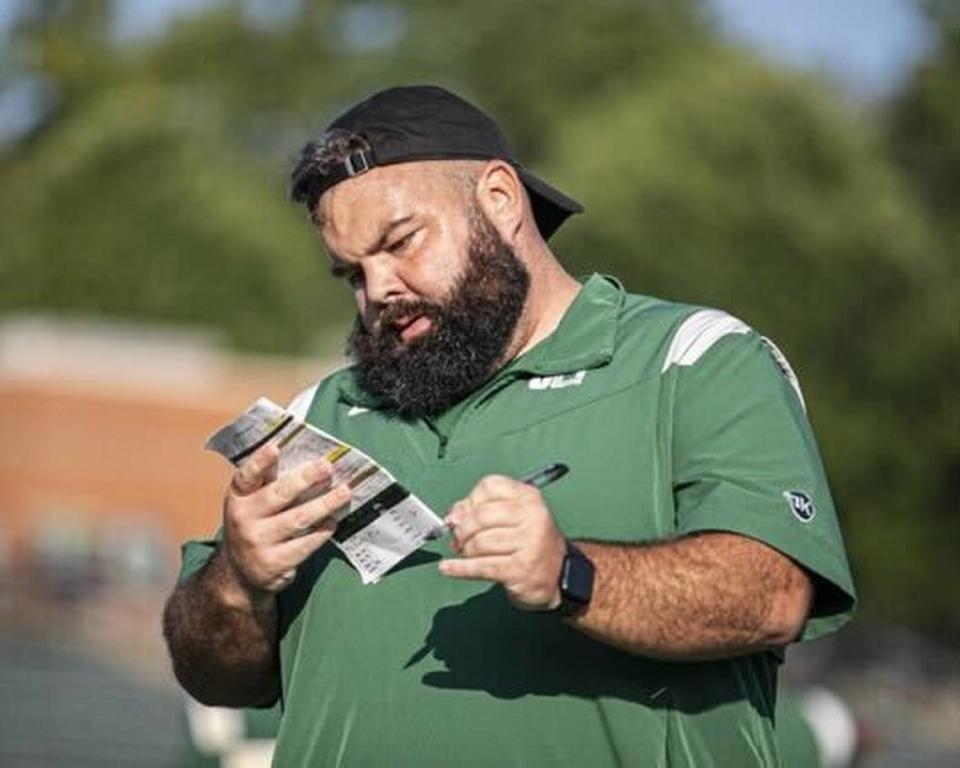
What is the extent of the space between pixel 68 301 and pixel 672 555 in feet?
161

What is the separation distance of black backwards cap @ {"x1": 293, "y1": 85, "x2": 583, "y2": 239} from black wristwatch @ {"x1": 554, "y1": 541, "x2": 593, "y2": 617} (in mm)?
895

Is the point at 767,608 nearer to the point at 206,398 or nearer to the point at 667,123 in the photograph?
the point at 667,123

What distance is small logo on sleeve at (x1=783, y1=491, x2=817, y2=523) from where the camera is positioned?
427 centimetres

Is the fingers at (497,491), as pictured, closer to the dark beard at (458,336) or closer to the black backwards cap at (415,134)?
the dark beard at (458,336)

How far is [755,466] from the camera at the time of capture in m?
4.31

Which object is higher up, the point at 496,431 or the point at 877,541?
the point at 496,431

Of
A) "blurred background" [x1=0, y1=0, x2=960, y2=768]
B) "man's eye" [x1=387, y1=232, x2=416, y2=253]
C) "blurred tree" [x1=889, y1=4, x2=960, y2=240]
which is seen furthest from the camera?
"blurred tree" [x1=889, y1=4, x2=960, y2=240]

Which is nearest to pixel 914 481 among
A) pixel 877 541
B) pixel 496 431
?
pixel 877 541

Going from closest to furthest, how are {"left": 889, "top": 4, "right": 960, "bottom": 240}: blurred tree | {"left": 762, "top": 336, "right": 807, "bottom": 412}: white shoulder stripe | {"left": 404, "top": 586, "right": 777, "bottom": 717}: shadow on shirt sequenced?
1. {"left": 404, "top": 586, "right": 777, "bottom": 717}: shadow on shirt
2. {"left": 762, "top": 336, "right": 807, "bottom": 412}: white shoulder stripe
3. {"left": 889, "top": 4, "right": 960, "bottom": 240}: blurred tree

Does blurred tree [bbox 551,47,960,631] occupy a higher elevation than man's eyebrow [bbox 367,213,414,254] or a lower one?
lower

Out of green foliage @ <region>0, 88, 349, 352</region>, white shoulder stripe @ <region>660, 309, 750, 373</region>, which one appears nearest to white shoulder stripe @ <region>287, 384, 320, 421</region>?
white shoulder stripe @ <region>660, 309, 750, 373</region>

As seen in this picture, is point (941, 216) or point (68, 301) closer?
point (941, 216)

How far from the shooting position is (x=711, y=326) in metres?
4.53

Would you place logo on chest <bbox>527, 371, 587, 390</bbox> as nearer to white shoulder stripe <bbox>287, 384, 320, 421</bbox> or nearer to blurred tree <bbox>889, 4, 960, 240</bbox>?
white shoulder stripe <bbox>287, 384, 320, 421</bbox>
